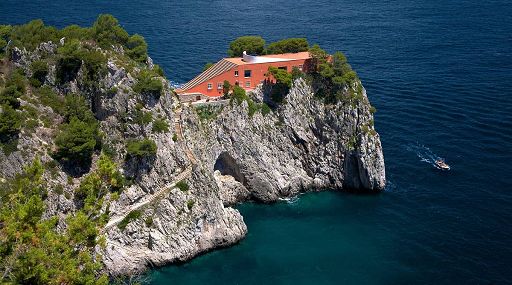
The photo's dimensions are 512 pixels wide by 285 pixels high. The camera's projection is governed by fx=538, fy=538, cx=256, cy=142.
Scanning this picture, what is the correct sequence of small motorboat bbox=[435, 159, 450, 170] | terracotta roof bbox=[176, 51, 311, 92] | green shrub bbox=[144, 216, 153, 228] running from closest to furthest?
green shrub bbox=[144, 216, 153, 228] < terracotta roof bbox=[176, 51, 311, 92] < small motorboat bbox=[435, 159, 450, 170]

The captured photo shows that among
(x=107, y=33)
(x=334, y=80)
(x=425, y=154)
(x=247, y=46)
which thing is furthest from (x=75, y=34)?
(x=425, y=154)

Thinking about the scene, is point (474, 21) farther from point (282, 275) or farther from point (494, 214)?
point (282, 275)

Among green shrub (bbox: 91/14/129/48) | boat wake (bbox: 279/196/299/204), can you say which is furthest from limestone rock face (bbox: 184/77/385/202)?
green shrub (bbox: 91/14/129/48)

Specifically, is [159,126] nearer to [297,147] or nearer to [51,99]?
[51,99]

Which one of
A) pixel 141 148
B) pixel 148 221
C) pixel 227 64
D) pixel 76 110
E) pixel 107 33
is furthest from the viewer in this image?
pixel 227 64

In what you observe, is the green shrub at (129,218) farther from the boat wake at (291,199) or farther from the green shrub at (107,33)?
the boat wake at (291,199)

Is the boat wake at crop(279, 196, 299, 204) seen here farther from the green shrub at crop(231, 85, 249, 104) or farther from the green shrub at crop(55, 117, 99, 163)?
the green shrub at crop(55, 117, 99, 163)

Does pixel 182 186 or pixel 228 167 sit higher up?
pixel 182 186
